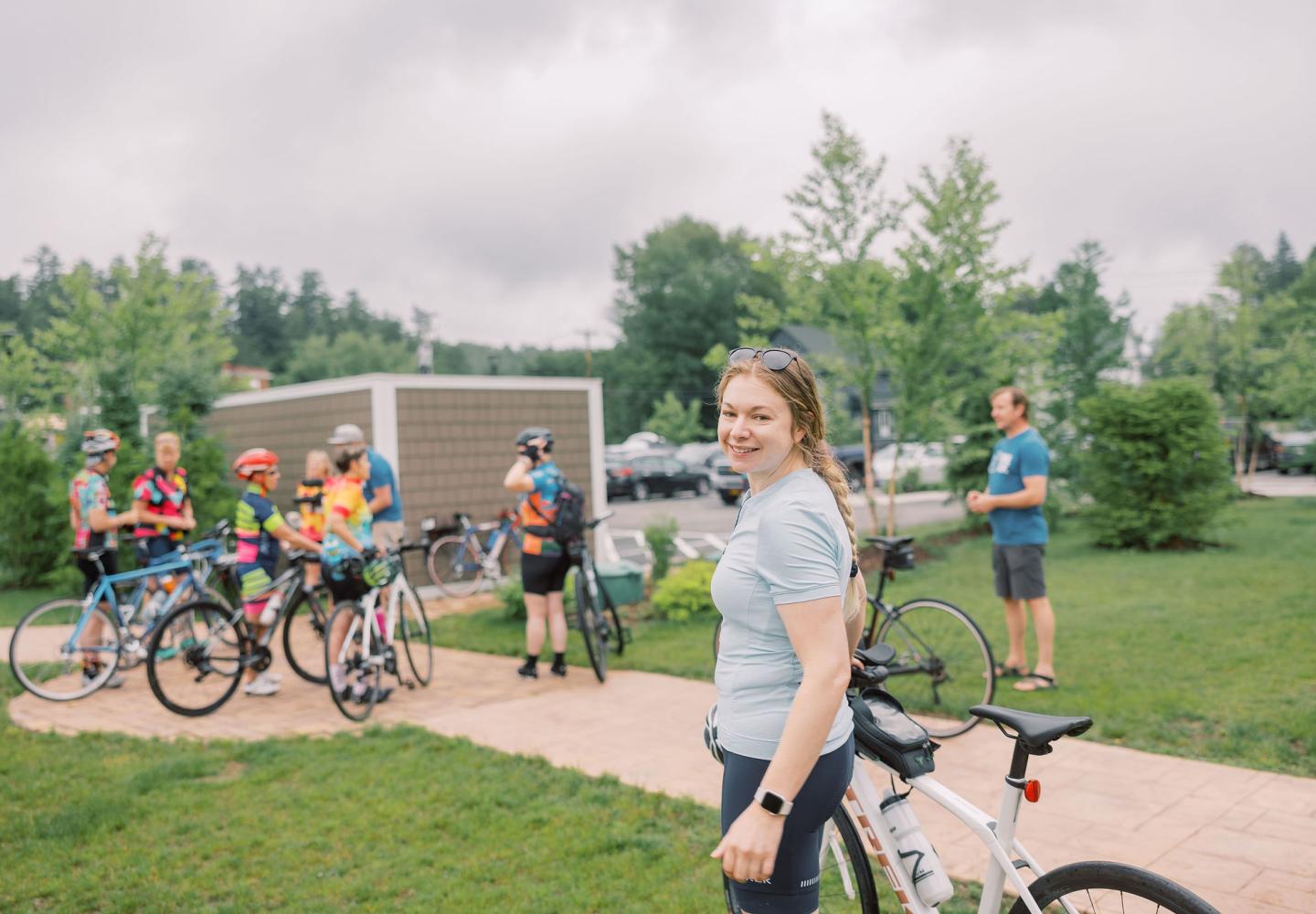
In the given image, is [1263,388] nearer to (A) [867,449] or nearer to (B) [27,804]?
(A) [867,449]

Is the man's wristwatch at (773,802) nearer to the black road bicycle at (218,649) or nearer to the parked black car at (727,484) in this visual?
the black road bicycle at (218,649)

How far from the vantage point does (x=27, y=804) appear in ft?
15.9

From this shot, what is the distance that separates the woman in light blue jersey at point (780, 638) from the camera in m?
1.87

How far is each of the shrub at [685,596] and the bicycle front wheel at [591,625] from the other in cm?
211

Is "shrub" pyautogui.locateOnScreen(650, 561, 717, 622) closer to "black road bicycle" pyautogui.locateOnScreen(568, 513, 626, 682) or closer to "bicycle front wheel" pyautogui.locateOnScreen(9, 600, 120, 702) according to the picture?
"black road bicycle" pyautogui.locateOnScreen(568, 513, 626, 682)

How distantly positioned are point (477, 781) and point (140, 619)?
4.24 meters

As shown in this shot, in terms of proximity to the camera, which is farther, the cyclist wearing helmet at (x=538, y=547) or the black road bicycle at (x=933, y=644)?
the cyclist wearing helmet at (x=538, y=547)

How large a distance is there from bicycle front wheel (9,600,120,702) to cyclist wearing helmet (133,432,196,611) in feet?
1.80

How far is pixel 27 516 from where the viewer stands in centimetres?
1413

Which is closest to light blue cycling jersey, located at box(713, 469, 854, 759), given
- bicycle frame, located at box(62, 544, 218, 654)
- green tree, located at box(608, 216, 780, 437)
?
bicycle frame, located at box(62, 544, 218, 654)

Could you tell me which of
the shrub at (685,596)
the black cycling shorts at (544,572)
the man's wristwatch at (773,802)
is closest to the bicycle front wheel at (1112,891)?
the man's wristwatch at (773,802)

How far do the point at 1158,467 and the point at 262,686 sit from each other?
11048 millimetres

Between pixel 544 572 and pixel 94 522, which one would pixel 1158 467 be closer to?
pixel 544 572

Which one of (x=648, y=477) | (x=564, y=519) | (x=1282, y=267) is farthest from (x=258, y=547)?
(x=1282, y=267)
